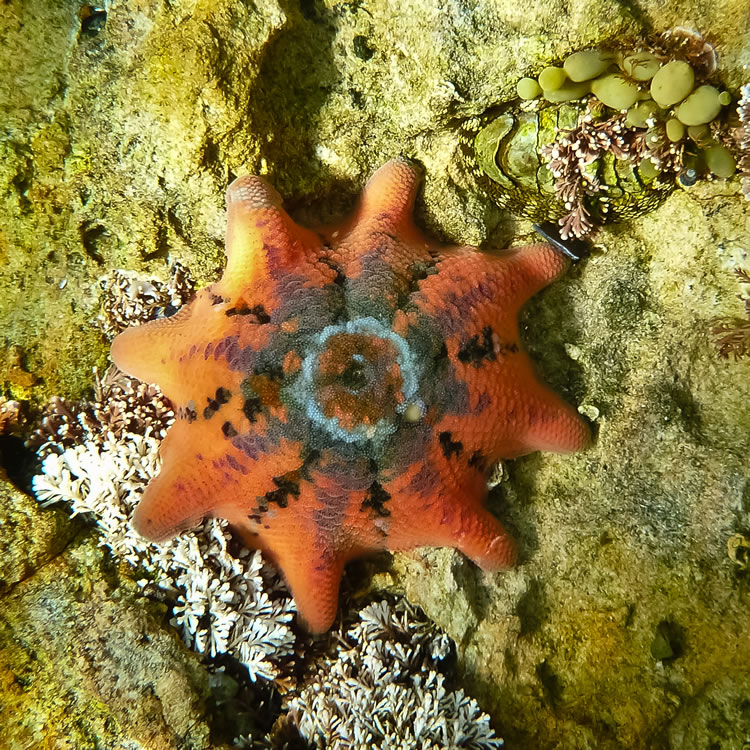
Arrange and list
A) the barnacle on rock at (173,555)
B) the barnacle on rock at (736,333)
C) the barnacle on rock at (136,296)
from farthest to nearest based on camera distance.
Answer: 1. the barnacle on rock at (136,296)
2. the barnacle on rock at (173,555)
3. the barnacle on rock at (736,333)

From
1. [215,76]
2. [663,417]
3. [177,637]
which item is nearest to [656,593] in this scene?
[663,417]

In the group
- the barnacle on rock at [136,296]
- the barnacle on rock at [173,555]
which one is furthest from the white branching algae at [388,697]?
the barnacle on rock at [136,296]

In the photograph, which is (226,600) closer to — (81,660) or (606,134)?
(81,660)

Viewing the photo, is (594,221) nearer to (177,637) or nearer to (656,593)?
(656,593)

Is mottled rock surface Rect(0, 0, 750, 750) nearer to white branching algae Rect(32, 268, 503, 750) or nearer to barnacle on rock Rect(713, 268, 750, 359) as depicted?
barnacle on rock Rect(713, 268, 750, 359)

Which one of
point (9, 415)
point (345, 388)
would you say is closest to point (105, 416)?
point (9, 415)

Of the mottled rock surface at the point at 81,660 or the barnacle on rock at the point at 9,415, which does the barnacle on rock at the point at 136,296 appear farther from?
the mottled rock surface at the point at 81,660

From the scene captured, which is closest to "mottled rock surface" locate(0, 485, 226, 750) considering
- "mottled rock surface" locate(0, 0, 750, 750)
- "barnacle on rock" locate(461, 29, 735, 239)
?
"mottled rock surface" locate(0, 0, 750, 750)
